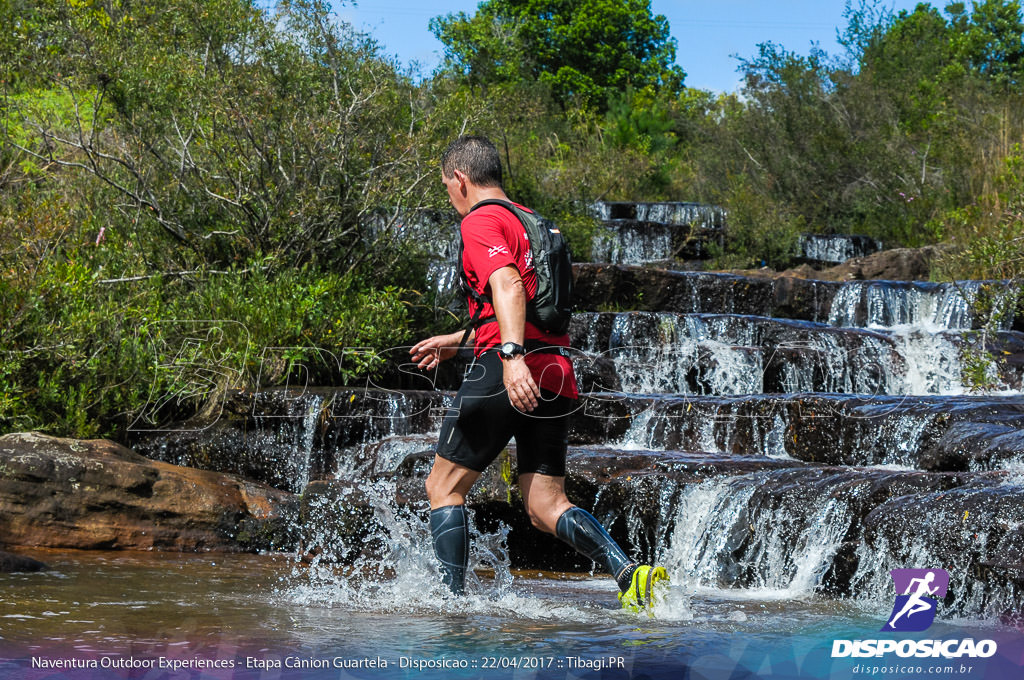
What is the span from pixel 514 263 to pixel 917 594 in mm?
2684

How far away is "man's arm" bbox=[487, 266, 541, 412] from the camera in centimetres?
366

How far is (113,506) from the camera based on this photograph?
6.98 meters

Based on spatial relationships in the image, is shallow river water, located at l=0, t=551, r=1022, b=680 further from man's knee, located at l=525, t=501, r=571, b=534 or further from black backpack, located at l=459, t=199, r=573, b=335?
black backpack, located at l=459, t=199, r=573, b=335

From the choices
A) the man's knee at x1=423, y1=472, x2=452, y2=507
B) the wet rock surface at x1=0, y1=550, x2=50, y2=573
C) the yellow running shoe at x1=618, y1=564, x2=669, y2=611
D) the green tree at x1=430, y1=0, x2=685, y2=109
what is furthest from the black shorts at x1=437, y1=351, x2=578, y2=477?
the green tree at x1=430, y1=0, x2=685, y2=109

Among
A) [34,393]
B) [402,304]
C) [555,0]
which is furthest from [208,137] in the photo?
[555,0]

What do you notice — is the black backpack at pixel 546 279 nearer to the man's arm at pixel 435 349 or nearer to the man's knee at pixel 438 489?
the man's arm at pixel 435 349

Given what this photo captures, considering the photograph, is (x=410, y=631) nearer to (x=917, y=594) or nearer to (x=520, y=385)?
(x=520, y=385)

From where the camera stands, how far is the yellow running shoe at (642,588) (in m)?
3.94

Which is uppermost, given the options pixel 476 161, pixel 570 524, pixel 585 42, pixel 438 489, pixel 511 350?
pixel 585 42

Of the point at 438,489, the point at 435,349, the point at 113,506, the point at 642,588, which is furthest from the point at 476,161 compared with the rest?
the point at 113,506

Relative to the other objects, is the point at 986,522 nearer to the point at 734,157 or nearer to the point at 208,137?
the point at 208,137

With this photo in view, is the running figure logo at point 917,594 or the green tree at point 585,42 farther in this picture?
the green tree at point 585,42

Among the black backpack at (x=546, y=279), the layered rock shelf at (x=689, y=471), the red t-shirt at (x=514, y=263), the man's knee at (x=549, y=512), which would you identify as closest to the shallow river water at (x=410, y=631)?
the man's knee at (x=549, y=512)

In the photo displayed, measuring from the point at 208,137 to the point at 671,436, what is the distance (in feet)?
19.4
